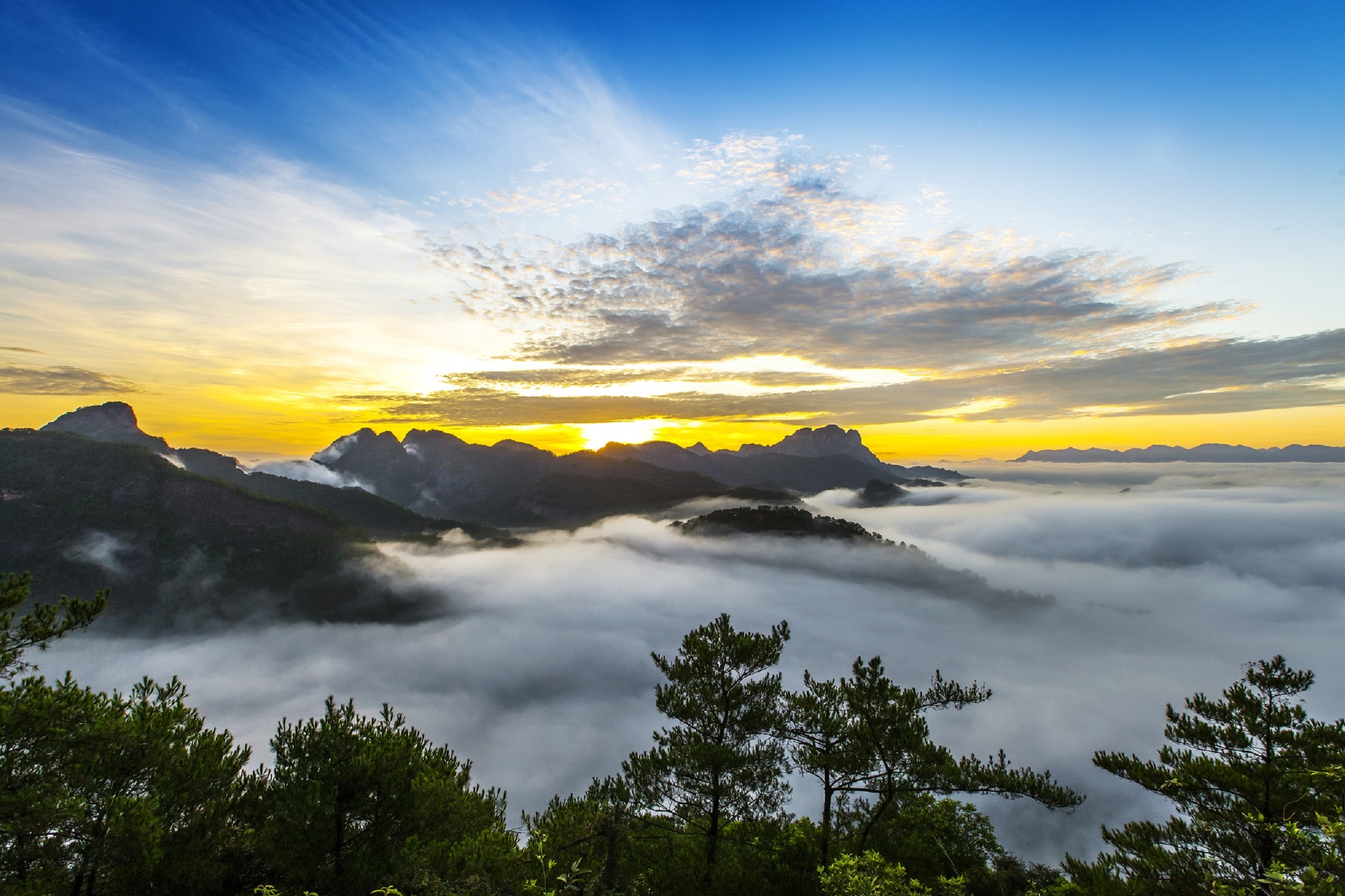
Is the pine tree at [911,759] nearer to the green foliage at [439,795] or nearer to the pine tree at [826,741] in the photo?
the green foliage at [439,795]

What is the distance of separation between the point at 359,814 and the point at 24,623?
11030 millimetres

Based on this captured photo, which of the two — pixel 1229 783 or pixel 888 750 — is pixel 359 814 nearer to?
pixel 888 750

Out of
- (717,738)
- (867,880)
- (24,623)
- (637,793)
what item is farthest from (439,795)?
(867,880)

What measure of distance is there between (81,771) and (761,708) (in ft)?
71.2

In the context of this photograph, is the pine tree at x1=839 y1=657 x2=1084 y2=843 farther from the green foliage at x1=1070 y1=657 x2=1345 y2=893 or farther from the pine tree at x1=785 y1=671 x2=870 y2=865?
the green foliage at x1=1070 y1=657 x2=1345 y2=893

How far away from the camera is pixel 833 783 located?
2022 centimetres

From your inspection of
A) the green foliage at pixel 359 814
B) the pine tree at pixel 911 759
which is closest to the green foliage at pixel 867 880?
the pine tree at pixel 911 759

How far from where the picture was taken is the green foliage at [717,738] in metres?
20.1

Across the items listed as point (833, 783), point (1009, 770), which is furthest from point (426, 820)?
point (1009, 770)

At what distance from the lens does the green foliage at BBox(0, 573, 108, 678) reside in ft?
40.3

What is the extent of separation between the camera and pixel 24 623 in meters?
12.6

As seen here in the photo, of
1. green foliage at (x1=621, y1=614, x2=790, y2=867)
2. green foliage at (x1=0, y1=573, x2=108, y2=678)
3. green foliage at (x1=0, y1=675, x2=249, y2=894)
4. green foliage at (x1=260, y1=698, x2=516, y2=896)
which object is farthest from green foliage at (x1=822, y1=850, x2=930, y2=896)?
green foliage at (x1=0, y1=573, x2=108, y2=678)

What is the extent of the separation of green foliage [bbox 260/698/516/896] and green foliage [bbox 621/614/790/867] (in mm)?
6169

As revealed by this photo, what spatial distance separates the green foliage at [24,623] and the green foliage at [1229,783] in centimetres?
2957
